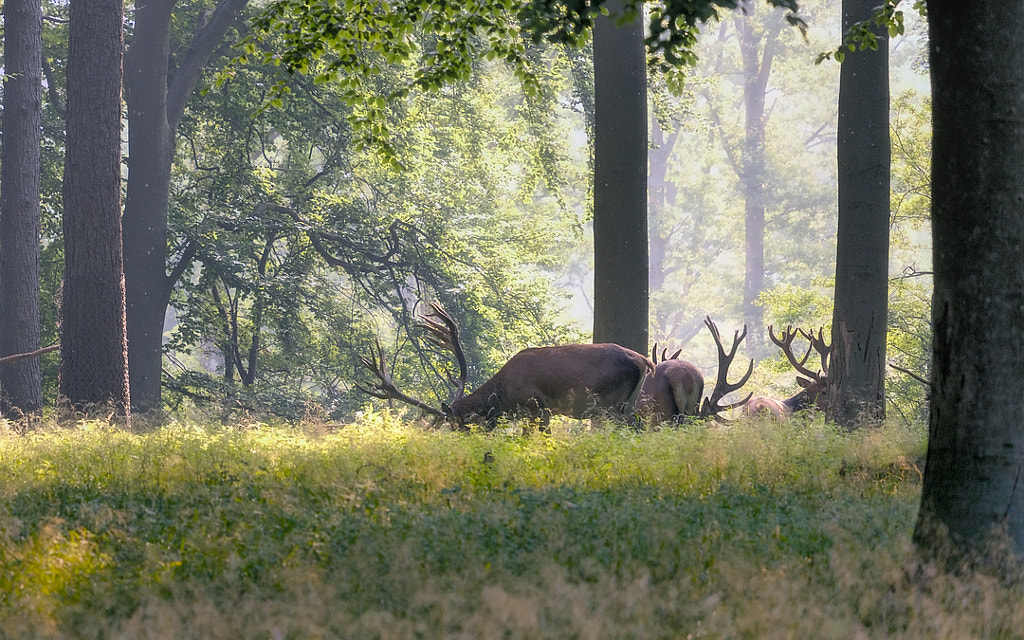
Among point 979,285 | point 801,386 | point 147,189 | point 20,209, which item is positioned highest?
point 147,189

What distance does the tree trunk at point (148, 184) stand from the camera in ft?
55.0

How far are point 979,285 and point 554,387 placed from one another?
5872mm

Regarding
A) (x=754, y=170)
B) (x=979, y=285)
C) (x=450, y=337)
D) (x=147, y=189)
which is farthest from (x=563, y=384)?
(x=754, y=170)

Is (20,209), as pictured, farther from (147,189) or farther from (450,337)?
(450,337)

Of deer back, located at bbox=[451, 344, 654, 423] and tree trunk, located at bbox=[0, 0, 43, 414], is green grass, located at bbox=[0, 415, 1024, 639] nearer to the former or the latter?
deer back, located at bbox=[451, 344, 654, 423]

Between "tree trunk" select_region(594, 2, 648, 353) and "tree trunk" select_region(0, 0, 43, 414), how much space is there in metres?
8.97

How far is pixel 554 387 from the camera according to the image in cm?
1076

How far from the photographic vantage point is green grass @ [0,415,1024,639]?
4.27 m

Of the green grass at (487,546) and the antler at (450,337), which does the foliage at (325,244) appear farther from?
the green grass at (487,546)

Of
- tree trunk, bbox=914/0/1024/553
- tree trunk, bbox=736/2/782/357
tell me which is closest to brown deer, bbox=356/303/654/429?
tree trunk, bbox=914/0/1024/553

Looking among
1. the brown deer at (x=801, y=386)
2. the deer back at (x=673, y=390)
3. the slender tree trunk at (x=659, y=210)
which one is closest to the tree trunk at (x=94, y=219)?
the deer back at (x=673, y=390)

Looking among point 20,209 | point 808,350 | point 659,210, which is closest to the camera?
point 808,350

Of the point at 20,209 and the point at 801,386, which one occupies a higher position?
the point at 20,209

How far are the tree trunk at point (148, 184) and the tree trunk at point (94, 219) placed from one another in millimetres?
3103
